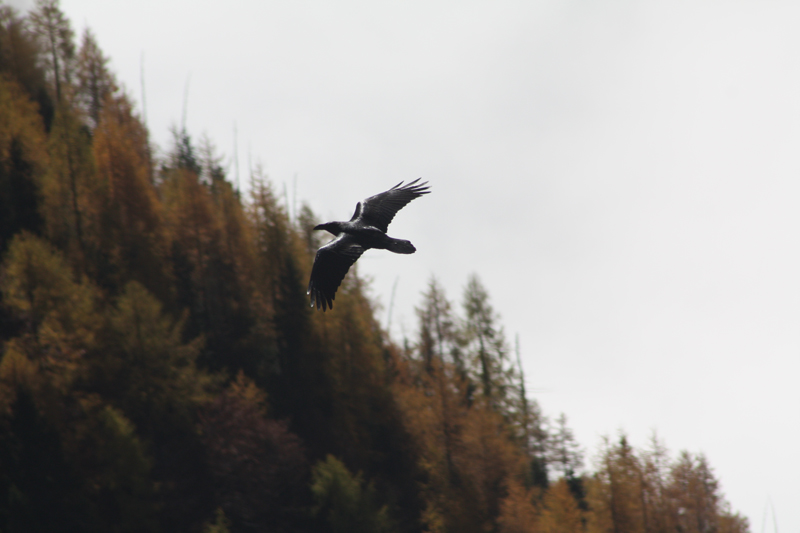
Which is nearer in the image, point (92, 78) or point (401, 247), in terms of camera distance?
point (401, 247)

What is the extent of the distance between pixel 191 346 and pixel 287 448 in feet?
24.0

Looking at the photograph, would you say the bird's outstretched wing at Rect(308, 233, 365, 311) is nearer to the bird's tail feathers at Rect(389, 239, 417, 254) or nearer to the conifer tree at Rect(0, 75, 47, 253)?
the bird's tail feathers at Rect(389, 239, 417, 254)

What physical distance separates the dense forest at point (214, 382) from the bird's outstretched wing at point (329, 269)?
74.6 ft

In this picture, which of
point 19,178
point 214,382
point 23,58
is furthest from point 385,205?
point 23,58

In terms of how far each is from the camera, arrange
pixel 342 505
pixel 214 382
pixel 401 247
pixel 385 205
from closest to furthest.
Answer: pixel 401 247
pixel 385 205
pixel 342 505
pixel 214 382

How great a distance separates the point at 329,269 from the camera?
10.6m

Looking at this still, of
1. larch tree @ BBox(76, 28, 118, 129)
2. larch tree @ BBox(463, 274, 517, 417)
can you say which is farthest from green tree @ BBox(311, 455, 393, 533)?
larch tree @ BBox(76, 28, 118, 129)

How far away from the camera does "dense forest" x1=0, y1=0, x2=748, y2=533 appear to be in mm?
30906

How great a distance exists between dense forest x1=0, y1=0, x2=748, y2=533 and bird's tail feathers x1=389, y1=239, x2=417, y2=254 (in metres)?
23.2

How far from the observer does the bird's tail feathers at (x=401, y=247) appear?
10.6 meters

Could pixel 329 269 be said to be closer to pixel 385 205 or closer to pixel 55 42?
pixel 385 205

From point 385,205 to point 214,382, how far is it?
2977 centimetres

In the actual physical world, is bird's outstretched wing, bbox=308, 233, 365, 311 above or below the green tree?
above

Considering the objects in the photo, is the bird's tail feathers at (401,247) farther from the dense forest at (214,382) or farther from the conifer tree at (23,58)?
the conifer tree at (23,58)
